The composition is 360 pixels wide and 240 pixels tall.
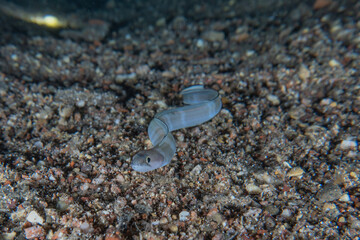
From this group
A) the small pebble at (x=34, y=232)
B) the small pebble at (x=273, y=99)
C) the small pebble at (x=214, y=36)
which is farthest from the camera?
the small pebble at (x=214, y=36)

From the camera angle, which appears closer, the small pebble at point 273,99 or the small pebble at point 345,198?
the small pebble at point 345,198

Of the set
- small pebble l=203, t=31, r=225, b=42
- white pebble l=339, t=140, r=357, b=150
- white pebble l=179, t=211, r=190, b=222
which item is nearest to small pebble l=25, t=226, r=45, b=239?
white pebble l=179, t=211, r=190, b=222

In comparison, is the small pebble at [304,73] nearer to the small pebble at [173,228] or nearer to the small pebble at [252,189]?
the small pebble at [252,189]

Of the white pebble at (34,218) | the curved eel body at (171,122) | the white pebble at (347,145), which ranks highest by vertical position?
the curved eel body at (171,122)

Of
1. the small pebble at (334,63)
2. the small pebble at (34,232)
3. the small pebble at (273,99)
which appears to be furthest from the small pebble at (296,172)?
the small pebble at (34,232)

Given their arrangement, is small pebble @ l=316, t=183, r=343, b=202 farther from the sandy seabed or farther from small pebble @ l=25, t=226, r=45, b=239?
small pebble @ l=25, t=226, r=45, b=239

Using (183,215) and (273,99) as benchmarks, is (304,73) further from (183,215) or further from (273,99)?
(183,215)

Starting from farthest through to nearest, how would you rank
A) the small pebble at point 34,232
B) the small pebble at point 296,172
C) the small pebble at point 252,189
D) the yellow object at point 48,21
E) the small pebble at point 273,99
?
the yellow object at point 48,21 → the small pebble at point 273,99 → the small pebble at point 296,172 → the small pebble at point 252,189 → the small pebble at point 34,232

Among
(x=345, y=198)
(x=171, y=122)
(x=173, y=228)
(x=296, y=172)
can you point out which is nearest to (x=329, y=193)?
(x=345, y=198)

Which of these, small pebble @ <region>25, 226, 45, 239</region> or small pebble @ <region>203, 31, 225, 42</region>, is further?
small pebble @ <region>203, 31, 225, 42</region>
